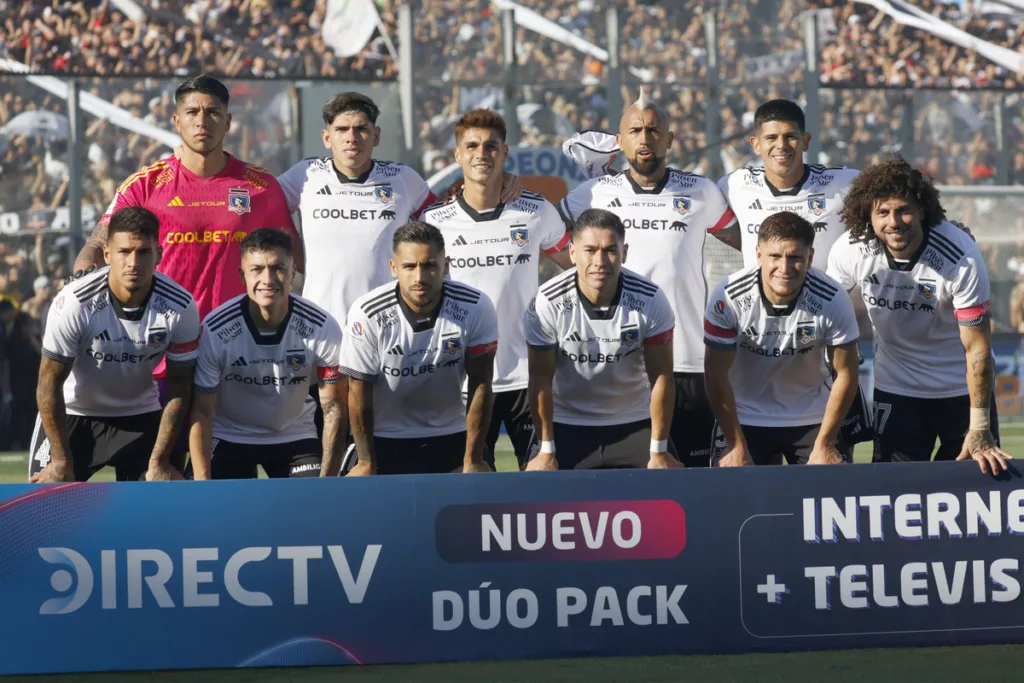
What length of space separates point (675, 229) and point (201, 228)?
91.9 inches

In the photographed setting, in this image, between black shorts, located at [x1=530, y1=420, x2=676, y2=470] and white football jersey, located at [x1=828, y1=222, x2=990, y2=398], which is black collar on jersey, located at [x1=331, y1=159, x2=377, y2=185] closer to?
black shorts, located at [x1=530, y1=420, x2=676, y2=470]

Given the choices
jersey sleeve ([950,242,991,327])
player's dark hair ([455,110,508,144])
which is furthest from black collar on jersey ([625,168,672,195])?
jersey sleeve ([950,242,991,327])

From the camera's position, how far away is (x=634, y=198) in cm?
650

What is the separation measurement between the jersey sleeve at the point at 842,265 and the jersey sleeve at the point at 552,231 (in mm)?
1356

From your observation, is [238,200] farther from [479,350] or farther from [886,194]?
[886,194]

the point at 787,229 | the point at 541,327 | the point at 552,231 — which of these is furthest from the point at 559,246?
the point at 787,229

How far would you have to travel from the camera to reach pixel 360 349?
5.55 m

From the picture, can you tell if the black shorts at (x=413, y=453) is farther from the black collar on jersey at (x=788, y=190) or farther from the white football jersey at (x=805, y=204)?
the black collar on jersey at (x=788, y=190)

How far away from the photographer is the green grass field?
14.9ft

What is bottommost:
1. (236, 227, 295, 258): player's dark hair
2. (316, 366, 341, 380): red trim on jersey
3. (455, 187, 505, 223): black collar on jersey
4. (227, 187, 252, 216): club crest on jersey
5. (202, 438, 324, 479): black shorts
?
(202, 438, 324, 479): black shorts

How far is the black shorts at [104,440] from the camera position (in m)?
5.82

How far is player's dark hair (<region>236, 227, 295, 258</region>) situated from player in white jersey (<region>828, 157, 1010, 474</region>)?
8.41ft

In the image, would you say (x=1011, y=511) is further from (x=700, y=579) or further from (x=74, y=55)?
(x=74, y=55)

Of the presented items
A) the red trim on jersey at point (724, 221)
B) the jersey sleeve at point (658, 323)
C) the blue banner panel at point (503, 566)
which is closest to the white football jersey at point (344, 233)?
the jersey sleeve at point (658, 323)
